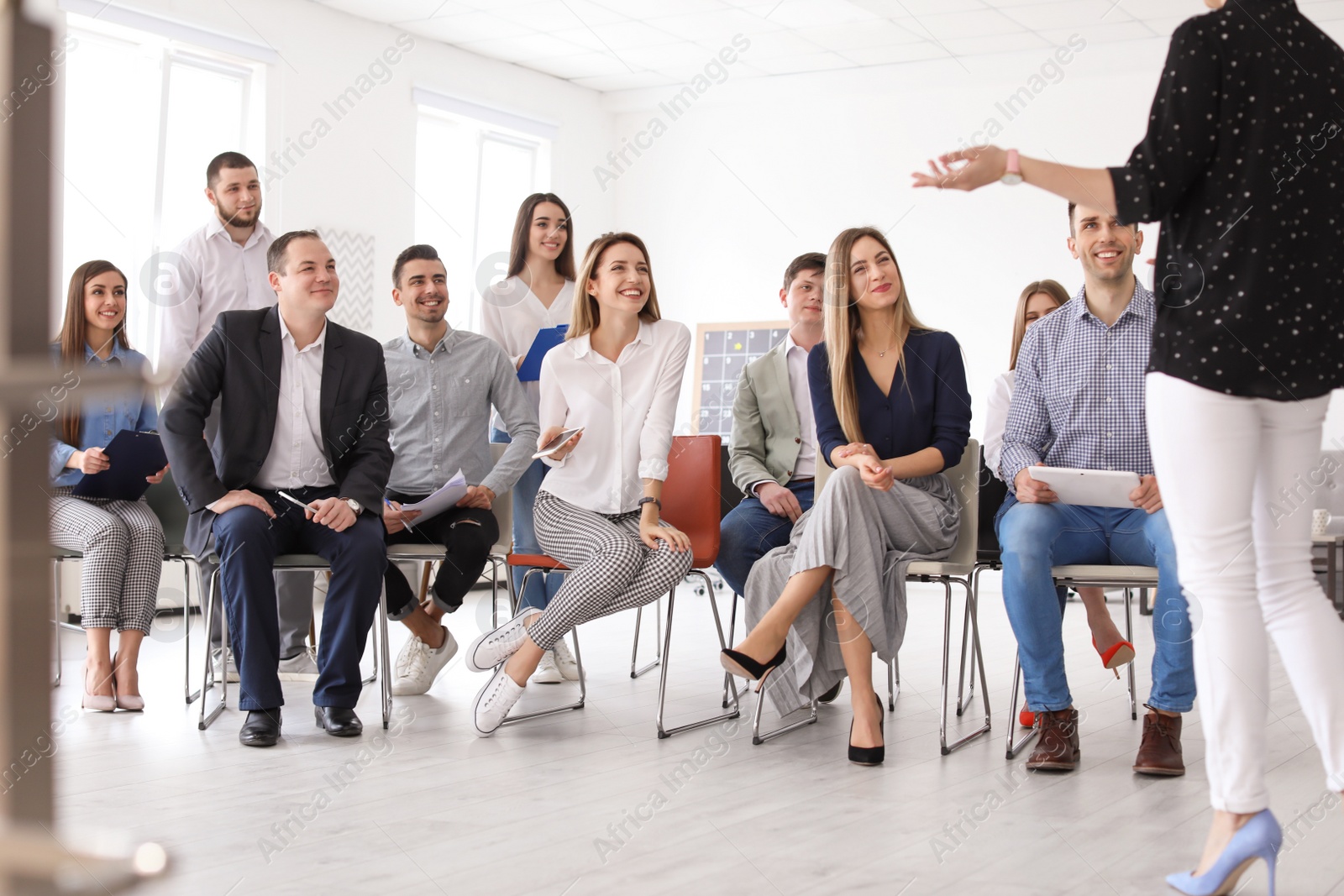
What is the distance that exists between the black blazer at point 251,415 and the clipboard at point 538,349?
59 centimetres

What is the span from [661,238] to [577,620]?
5.83 meters

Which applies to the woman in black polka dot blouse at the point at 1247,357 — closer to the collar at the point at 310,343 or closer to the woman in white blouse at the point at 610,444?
the woman in white blouse at the point at 610,444

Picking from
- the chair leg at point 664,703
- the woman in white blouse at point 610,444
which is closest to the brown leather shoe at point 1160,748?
the chair leg at point 664,703

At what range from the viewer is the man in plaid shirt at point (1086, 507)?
8.58ft

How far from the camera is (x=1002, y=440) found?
302cm

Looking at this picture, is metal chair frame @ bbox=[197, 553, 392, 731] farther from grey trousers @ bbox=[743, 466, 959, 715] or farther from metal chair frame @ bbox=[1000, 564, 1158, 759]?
metal chair frame @ bbox=[1000, 564, 1158, 759]

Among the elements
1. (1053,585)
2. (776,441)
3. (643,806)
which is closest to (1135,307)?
(1053,585)

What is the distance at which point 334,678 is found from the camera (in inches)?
117

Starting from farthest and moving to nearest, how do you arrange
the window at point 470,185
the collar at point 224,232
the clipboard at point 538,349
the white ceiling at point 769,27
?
1. the window at point 470,185
2. the white ceiling at point 769,27
3. the collar at point 224,232
4. the clipboard at point 538,349

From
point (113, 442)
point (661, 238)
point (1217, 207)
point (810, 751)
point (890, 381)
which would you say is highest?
point (661, 238)

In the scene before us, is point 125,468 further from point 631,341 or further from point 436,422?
point 631,341

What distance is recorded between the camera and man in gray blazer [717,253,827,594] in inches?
132

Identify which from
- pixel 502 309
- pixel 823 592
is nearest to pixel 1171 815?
pixel 823 592

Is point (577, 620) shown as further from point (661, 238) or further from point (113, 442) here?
point (661, 238)
